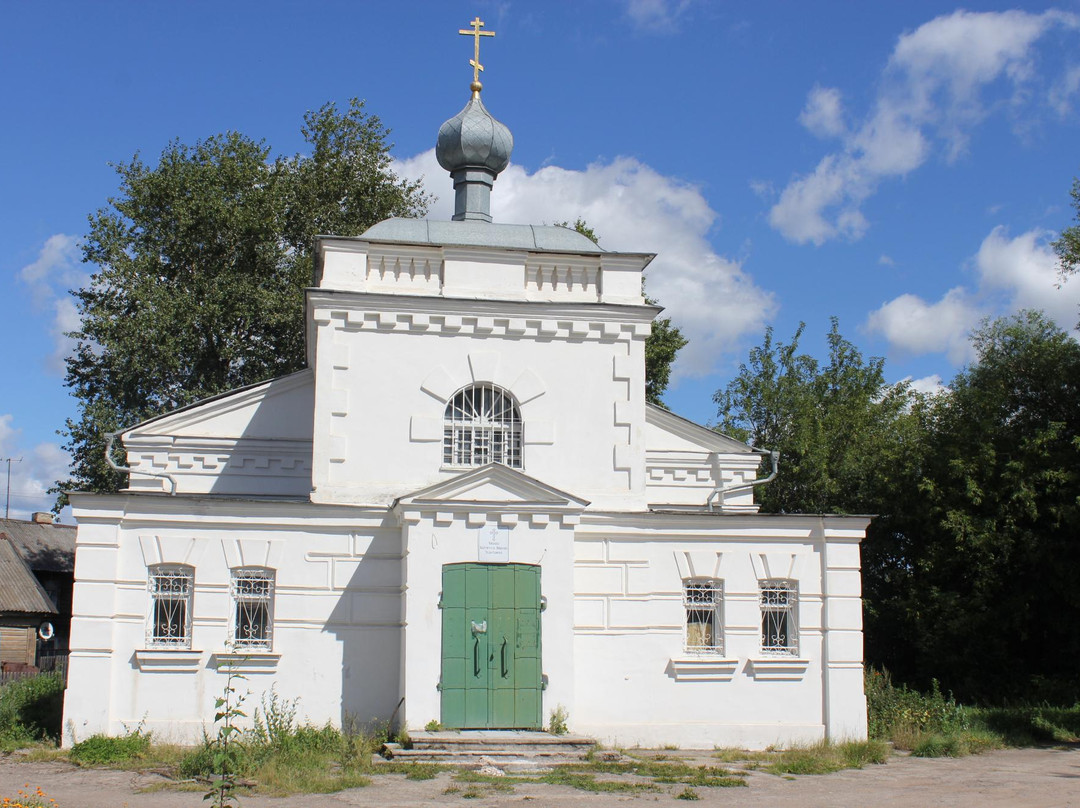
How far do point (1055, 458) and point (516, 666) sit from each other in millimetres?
14347

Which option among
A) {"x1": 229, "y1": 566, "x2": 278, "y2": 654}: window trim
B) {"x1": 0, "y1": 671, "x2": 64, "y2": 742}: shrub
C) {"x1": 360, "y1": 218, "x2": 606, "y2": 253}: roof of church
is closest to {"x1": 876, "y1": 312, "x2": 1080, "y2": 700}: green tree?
{"x1": 360, "y1": 218, "x2": 606, "y2": 253}: roof of church

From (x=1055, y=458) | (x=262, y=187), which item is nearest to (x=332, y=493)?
(x=1055, y=458)

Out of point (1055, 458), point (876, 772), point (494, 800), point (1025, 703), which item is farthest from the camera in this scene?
point (1055, 458)

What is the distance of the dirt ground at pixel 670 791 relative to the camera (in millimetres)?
11250

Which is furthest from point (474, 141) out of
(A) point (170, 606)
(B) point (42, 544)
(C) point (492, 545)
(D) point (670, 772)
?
(B) point (42, 544)

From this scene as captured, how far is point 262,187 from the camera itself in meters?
32.3

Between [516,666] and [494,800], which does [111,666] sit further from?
[494,800]

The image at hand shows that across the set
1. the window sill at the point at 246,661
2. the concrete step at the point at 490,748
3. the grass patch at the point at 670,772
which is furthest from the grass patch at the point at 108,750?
the grass patch at the point at 670,772

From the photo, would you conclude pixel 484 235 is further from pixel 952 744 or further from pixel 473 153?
pixel 952 744

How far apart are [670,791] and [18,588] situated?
29287mm

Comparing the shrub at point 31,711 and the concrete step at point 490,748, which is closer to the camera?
the concrete step at point 490,748

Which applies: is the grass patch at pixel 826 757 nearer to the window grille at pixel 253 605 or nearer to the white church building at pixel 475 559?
the white church building at pixel 475 559

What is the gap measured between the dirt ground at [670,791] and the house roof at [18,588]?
22.9m

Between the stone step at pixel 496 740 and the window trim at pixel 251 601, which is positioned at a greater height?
the window trim at pixel 251 601
